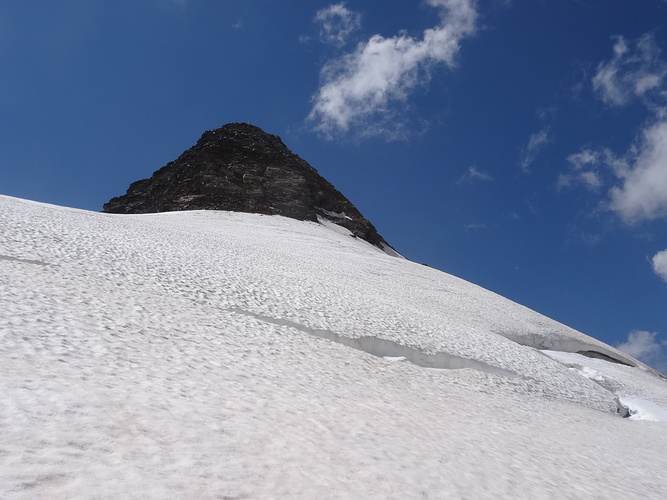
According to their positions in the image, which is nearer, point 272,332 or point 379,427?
point 379,427

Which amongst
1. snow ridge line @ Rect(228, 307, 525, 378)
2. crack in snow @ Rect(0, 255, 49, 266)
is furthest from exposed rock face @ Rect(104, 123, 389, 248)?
crack in snow @ Rect(0, 255, 49, 266)

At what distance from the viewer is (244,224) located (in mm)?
23359

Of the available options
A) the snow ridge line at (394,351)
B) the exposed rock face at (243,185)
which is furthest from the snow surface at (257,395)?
the exposed rock face at (243,185)

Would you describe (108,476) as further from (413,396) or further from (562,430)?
(562,430)

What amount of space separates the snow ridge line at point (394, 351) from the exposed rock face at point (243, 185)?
26513 millimetres

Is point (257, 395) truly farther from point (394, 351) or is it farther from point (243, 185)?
point (243, 185)

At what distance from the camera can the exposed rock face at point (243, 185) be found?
117 ft

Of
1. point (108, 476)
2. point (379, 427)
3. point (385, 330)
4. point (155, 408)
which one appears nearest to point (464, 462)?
point (379, 427)

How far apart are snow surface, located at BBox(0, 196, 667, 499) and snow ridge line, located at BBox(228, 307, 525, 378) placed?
0.03m

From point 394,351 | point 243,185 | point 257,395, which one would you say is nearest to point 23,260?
point 257,395

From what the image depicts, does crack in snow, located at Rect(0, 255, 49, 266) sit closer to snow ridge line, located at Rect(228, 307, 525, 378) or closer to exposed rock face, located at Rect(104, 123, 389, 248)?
snow ridge line, located at Rect(228, 307, 525, 378)

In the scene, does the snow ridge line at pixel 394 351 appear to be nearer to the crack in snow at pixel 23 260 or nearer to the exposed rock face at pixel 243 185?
the crack in snow at pixel 23 260

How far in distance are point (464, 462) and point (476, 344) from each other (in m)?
5.38

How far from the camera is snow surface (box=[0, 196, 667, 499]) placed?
7.97ft
